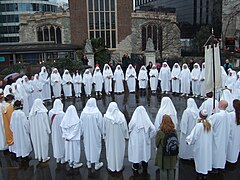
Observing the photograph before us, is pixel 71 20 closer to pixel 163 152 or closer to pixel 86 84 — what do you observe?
pixel 86 84

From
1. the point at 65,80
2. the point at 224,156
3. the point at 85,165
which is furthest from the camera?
the point at 65,80

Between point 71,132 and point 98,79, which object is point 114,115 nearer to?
point 71,132


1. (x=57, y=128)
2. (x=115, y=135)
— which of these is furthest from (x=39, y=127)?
(x=115, y=135)

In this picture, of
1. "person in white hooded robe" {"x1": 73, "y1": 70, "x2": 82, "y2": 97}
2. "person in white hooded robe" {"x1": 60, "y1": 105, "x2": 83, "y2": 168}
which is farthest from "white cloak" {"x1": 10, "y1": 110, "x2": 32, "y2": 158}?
"person in white hooded robe" {"x1": 73, "y1": 70, "x2": 82, "y2": 97}

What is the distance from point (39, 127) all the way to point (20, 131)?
2.21 ft

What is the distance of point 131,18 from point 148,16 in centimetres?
257

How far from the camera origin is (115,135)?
731 cm

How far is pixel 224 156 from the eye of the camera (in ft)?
23.9

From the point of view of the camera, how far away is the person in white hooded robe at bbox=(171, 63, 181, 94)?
16312 millimetres

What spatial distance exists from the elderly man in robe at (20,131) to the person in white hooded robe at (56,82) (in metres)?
8.04

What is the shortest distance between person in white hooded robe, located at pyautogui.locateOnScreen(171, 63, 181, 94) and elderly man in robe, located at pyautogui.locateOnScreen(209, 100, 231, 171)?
30.0ft

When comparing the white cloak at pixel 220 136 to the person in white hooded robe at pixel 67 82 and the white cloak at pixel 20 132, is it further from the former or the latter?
the person in white hooded robe at pixel 67 82

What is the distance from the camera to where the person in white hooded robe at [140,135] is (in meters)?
7.20

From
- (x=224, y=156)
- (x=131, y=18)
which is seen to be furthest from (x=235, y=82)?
(x=131, y=18)
